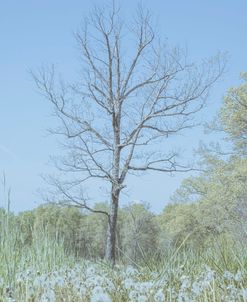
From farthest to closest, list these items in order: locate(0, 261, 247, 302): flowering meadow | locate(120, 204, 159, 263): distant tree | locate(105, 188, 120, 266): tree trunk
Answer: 1. locate(120, 204, 159, 263): distant tree
2. locate(105, 188, 120, 266): tree trunk
3. locate(0, 261, 247, 302): flowering meadow

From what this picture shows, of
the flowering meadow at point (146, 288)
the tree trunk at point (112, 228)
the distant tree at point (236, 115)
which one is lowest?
the flowering meadow at point (146, 288)

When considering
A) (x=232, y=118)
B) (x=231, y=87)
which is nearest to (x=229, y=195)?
(x=232, y=118)

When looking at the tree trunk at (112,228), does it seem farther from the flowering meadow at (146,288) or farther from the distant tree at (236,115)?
the flowering meadow at (146,288)

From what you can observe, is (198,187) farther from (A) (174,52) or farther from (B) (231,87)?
(A) (174,52)

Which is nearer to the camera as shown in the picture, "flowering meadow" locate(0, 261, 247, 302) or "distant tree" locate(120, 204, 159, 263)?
"flowering meadow" locate(0, 261, 247, 302)

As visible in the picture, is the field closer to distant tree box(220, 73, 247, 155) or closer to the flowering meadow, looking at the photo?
the flowering meadow

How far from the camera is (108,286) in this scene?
292 centimetres

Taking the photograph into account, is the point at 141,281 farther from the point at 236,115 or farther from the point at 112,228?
the point at 236,115

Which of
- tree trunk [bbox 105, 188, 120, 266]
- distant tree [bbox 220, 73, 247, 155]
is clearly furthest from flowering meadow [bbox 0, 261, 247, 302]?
distant tree [bbox 220, 73, 247, 155]

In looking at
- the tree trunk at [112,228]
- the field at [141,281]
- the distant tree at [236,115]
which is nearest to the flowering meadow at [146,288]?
the field at [141,281]

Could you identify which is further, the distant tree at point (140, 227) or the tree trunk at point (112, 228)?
the distant tree at point (140, 227)

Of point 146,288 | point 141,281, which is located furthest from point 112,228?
point 146,288

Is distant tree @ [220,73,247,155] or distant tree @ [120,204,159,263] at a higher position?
distant tree @ [220,73,247,155]

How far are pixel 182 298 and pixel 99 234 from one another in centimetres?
2550
